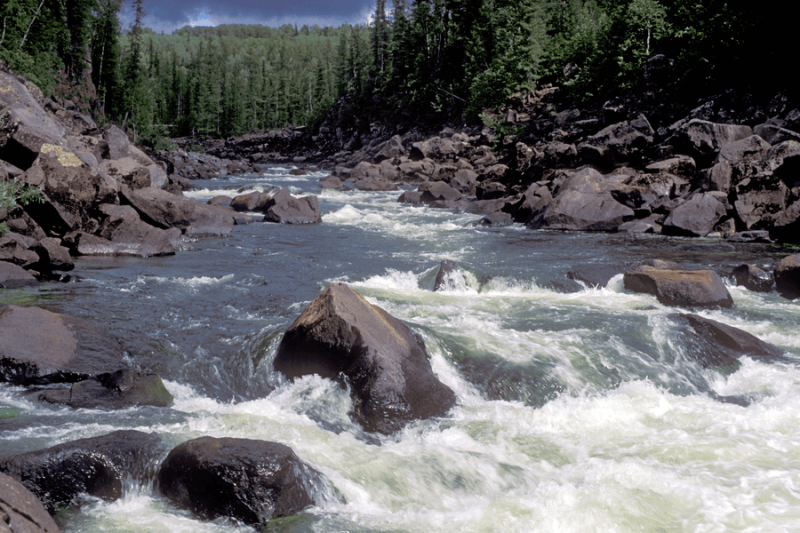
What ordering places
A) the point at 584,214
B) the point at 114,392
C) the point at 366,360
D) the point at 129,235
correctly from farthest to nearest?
the point at 584,214 → the point at 129,235 → the point at 366,360 → the point at 114,392

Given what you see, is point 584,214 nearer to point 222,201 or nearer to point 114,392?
point 222,201

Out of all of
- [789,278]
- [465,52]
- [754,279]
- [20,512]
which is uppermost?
[465,52]

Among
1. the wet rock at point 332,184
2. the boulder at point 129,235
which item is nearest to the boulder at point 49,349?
the boulder at point 129,235

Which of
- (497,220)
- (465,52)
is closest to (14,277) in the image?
(497,220)

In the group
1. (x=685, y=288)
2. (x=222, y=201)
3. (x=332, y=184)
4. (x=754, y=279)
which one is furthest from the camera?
(x=332, y=184)

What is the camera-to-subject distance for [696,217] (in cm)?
1825

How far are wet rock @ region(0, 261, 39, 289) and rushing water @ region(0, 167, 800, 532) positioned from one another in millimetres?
435

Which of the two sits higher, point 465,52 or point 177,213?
point 465,52

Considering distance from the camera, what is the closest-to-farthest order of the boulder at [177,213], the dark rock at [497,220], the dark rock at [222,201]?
the boulder at [177,213] → the dark rock at [497,220] → the dark rock at [222,201]

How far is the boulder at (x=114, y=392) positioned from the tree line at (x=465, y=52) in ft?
94.9

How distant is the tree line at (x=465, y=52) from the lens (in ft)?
93.7

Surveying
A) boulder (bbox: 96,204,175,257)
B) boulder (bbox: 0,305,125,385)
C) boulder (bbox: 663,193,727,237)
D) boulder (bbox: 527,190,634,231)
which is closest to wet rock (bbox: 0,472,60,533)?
boulder (bbox: 0,305,125,385)

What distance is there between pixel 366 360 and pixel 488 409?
1.68 meters

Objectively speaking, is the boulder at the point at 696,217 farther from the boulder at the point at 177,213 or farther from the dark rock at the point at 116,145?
the dark rock at the point at 116,145
